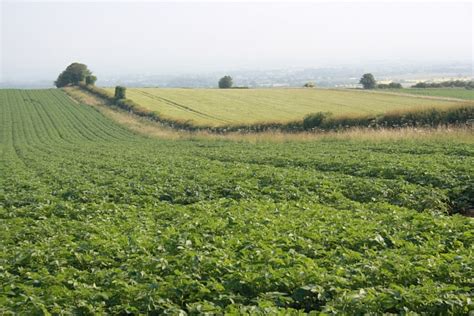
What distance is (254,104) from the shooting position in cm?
7800

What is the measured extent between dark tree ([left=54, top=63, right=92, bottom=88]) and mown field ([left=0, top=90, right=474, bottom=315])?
116313 millimetres

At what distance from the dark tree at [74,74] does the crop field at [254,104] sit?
39.4 m

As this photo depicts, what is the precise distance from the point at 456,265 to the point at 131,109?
241 ft

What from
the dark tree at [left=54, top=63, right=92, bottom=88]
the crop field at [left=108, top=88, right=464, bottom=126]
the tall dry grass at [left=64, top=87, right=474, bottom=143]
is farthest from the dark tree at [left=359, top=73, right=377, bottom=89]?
the dark tree at [left=54, top=63, right=92, bottom=88]

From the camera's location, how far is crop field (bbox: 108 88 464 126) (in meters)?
62.1

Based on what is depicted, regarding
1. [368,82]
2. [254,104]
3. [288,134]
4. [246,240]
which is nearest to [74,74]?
[254,104]

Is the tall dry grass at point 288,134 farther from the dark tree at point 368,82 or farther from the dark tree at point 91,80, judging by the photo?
the dark tree at point 368,82

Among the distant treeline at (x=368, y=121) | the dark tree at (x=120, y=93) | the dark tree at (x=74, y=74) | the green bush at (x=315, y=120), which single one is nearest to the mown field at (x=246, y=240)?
the distant treeline at (x=368, y=121)

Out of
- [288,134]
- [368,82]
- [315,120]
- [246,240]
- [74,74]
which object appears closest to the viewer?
[246,240]

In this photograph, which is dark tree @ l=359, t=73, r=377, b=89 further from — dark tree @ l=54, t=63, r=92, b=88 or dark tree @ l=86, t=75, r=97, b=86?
dark tree @ l=54, t=63, r=92, b=88

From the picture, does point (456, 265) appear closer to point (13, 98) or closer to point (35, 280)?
point (35, 280)

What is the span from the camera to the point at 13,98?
10069 centimetres

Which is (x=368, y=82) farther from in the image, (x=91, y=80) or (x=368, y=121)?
(x=368, y=121)

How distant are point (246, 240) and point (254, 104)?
68903 millimetres
